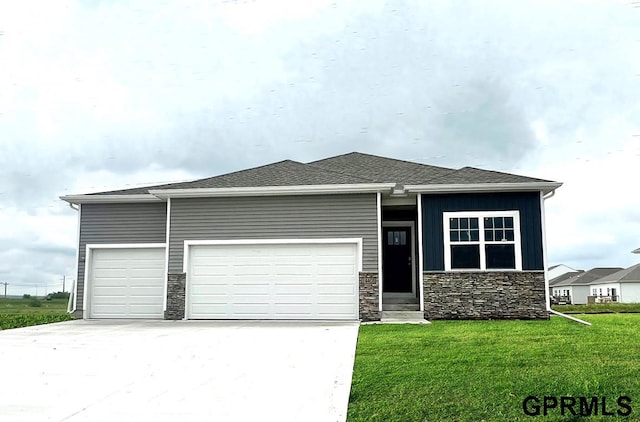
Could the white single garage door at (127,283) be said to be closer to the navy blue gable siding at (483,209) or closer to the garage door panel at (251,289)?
the garage door panel at (251,289)

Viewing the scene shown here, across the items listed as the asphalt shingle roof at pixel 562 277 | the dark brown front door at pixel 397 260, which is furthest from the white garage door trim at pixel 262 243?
the asphalt shingle roof at pixel 562 277

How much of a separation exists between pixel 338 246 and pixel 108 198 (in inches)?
253

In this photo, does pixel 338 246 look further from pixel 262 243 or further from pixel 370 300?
pixel 262 243

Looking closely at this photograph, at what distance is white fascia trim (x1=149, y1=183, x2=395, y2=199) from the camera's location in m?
14.0

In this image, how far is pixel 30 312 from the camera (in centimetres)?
1988

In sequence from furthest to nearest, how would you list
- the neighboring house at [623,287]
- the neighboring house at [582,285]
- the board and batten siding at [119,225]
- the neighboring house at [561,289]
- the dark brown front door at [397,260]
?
the neighboring house at [561,289]
the neighboring house at [582,285]
the neighboring house at [623,287]
the dark brown front door at [397,260]
the board and batten siding at [119,225]

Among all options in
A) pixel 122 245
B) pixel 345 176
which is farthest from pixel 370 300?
pixel 122 245

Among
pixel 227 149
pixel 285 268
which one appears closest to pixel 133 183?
pixel 227 149

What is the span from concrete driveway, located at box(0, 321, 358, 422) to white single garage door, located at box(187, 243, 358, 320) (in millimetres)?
2819

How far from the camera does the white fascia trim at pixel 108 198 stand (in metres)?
15.7

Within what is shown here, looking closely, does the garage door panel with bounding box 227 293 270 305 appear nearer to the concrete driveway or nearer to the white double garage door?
the white double garage door

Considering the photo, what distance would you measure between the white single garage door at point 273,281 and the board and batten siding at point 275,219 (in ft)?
1.02

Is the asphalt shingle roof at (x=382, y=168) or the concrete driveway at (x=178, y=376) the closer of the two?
the concrete driveway at (x=178, y=376)

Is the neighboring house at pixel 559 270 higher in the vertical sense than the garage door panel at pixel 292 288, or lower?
higher
